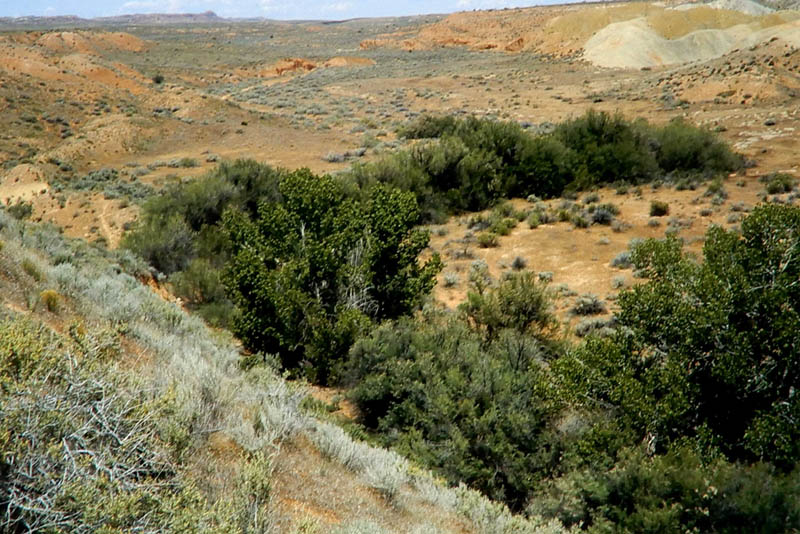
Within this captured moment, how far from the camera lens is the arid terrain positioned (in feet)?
48.5

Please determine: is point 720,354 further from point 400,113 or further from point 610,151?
point 400,113

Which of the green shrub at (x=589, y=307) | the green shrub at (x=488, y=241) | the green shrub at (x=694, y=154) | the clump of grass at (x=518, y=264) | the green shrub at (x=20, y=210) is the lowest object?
the green shrub at (x=589, y=307)

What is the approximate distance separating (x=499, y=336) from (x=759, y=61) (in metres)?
41.1

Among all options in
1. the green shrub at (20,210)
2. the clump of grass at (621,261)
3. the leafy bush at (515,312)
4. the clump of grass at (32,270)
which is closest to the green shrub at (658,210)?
the clump of grass at (621,261)


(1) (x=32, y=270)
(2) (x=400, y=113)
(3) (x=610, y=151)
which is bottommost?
(3) (x=610, y=151)

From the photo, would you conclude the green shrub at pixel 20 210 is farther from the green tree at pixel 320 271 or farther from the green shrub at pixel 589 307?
the green shrub at pixel 589 307

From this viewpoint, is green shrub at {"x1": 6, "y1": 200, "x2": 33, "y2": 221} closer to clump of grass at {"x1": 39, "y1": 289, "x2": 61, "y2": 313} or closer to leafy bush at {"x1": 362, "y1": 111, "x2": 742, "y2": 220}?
leafy bush at {"x1": 362, "y1": 111, "x2": 742, "y2": 220}

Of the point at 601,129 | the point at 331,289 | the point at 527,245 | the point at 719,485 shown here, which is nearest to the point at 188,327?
the point at 331,289

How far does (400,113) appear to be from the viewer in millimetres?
Result: 39875

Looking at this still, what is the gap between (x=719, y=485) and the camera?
4.61 meters

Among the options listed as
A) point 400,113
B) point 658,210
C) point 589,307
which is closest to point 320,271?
point 589,307

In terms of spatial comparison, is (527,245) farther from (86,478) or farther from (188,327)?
(86,478)

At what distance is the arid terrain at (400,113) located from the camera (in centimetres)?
1480

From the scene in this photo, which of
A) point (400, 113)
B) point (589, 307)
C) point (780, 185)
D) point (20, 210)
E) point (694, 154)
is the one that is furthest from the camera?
point (400, 113)
